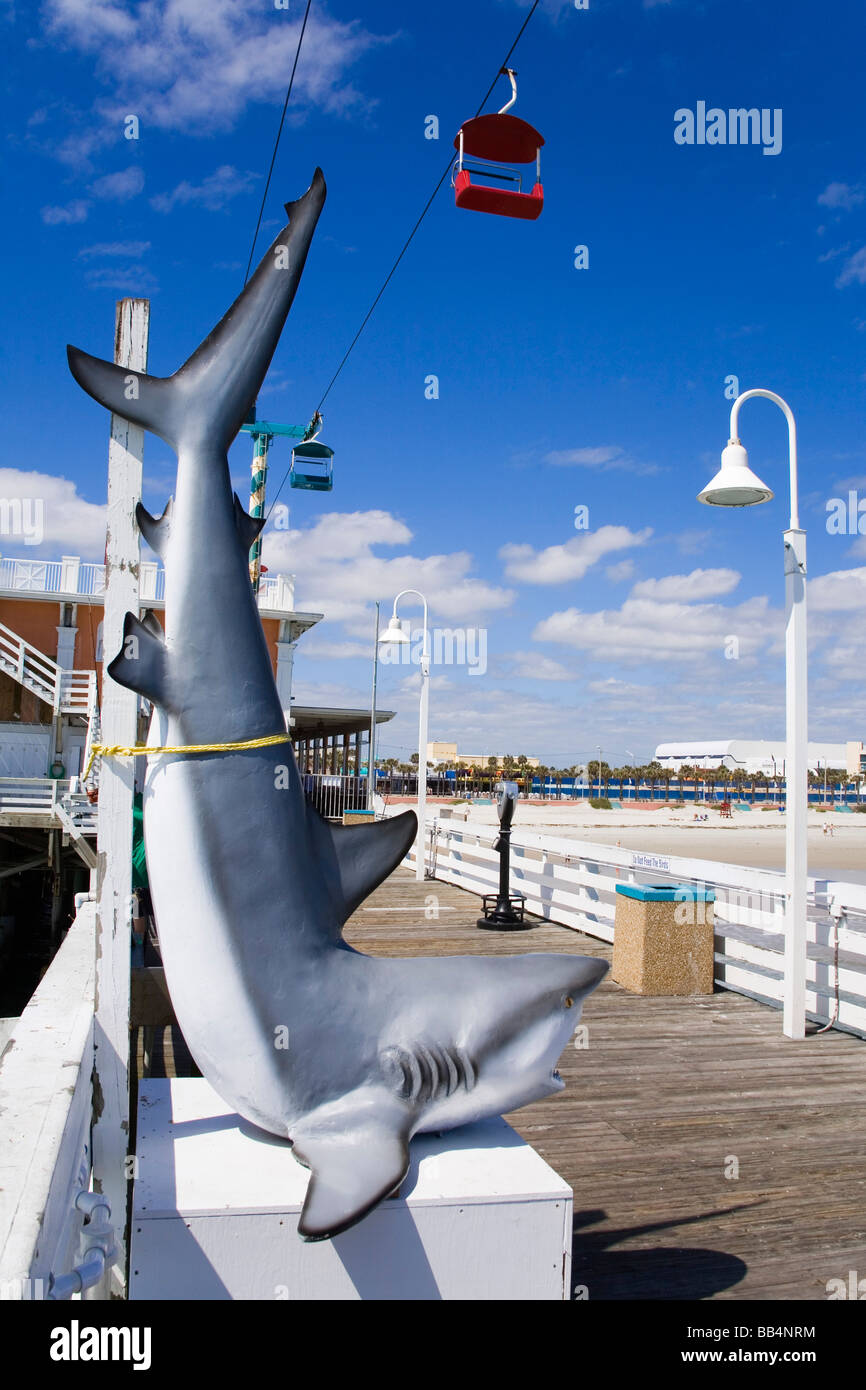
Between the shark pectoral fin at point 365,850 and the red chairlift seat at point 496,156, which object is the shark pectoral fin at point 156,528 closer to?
the shark pectoral fin at point 365,850

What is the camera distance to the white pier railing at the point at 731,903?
292 inches

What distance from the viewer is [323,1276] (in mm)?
2439

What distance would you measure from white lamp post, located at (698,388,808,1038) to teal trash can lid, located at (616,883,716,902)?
127 centimetres

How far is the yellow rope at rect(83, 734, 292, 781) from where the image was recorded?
2633mm

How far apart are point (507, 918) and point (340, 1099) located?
29.5ft

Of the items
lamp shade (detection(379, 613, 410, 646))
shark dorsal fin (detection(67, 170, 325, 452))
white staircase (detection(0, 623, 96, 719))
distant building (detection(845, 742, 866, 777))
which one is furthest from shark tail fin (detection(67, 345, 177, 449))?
distant building (detection(845, 742, 866, 777))

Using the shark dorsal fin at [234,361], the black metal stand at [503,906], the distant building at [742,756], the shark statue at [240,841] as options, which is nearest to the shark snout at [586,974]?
the shark statue at [240,841]

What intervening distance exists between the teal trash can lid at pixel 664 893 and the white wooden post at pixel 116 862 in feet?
19.8

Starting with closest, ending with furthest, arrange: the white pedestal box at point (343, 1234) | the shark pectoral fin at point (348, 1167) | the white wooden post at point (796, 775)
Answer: the shark pectoral fin at point (348, 1167)
the white pedestal box at point (343, 1234)
the white wooden post at point (796, 775)

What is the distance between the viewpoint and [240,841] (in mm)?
2650

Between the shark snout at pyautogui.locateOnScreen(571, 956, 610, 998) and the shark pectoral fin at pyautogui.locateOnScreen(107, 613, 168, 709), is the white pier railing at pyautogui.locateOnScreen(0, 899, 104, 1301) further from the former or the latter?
the shark snout at pyautogui.locateOnScreen(571, 956, 610, 998)

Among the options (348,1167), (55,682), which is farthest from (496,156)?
(55,682)

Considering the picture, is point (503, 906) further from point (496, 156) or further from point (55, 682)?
point (55, 682)

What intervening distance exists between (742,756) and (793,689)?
141903mm
